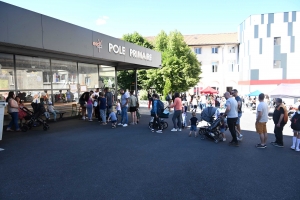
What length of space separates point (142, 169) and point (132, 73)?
29598 millimetres

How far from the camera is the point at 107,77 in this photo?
15.9m

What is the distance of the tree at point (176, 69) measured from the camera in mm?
28734

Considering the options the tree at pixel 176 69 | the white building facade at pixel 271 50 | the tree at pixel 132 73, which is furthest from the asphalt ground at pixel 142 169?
the white building facade at pixel 271 50

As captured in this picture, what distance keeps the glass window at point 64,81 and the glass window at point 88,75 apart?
464 millimetres

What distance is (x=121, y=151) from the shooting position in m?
6.15

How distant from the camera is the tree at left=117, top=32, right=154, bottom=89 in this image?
108ft

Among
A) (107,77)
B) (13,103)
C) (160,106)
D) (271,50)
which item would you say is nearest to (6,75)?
(13,103)

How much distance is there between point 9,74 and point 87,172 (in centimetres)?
792

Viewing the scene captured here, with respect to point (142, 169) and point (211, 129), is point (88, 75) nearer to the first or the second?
point (211, 129)

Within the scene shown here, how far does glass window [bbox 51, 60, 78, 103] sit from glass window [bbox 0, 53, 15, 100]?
2.26 meters

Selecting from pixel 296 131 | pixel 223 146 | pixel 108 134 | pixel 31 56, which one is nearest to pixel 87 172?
pixel 108 134

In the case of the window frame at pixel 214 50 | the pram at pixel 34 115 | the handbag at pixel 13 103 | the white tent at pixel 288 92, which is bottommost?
the pram at pixel 34 115

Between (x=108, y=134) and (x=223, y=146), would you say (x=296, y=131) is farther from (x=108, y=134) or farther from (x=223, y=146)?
(x=108, y=134)

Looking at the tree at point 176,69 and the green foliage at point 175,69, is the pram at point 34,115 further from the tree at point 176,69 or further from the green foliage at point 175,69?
the tree at point 176,69
